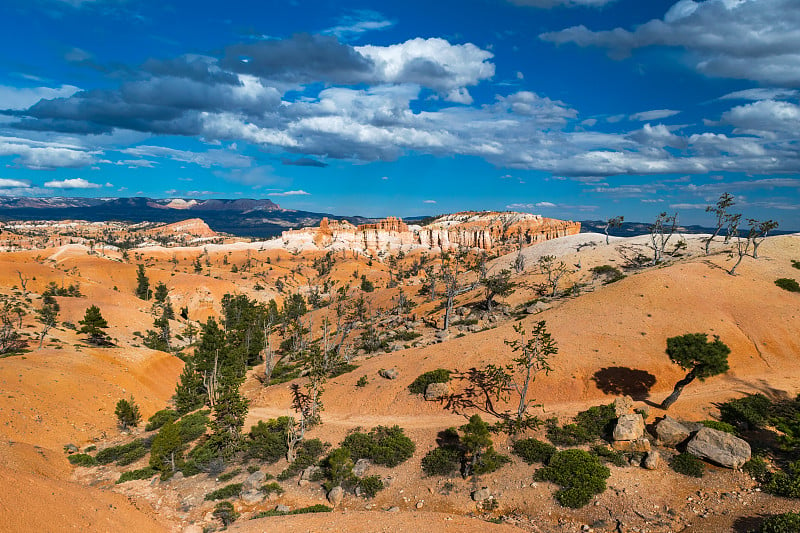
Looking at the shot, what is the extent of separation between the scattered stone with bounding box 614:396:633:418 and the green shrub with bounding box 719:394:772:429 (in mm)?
5734

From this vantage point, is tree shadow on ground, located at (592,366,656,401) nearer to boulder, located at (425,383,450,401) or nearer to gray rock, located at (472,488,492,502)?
boulder, located at (425,383,450,401)

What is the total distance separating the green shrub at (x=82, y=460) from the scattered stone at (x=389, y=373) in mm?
25466

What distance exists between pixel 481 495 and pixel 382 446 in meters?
8.38

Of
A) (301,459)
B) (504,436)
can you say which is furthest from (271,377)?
(504,436)

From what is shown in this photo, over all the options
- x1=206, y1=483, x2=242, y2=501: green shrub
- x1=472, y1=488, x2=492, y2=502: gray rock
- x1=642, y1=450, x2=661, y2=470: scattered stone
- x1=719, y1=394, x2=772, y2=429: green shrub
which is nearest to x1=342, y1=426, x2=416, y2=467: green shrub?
x1=472, y1=488, x2=492, y2=502: gray rock

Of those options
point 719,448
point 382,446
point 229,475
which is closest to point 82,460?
point 229,475

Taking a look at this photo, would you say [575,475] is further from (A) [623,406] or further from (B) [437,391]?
(B) [437,391]

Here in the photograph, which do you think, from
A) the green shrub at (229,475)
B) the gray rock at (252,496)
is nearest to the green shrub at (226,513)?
the gray rock at (252,496)

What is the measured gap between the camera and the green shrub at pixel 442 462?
25.4 meters

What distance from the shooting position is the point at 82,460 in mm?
30781

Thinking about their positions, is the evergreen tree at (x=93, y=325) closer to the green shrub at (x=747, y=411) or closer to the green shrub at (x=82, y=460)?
the green shrub at (x=82, y=460)

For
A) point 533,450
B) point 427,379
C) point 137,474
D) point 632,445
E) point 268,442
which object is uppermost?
point 632,445

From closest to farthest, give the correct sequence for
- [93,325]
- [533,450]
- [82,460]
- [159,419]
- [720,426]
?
[720,426] < [533,450] < [82,460] < [159,419] < [93,325]

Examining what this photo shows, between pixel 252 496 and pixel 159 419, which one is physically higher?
pixel 252 496
